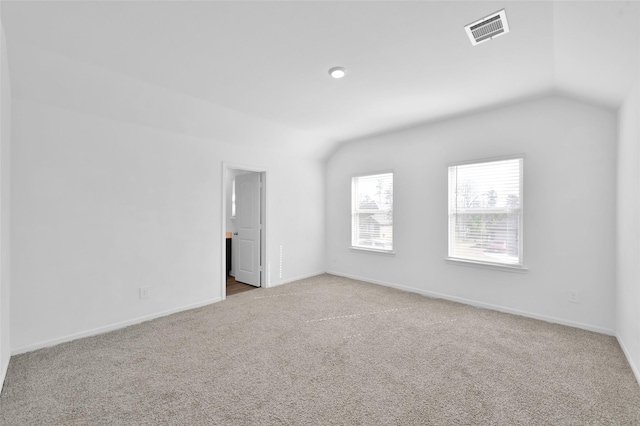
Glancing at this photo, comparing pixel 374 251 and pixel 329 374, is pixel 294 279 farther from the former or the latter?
pixel 329 374

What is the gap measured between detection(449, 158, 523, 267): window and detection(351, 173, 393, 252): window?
1090 millimetres

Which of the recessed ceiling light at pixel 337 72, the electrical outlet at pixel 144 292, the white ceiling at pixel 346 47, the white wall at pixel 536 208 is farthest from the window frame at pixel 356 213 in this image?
the electrical outlet at pixel 144 292

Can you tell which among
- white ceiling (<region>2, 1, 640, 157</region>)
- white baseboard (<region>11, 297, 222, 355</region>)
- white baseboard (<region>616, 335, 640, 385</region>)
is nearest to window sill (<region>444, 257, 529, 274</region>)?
white baseboard (<region>616, 335, 640, 385</region>)

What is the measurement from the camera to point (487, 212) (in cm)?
380

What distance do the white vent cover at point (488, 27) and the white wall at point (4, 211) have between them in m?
3.38

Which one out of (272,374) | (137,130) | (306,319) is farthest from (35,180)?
(306,319)

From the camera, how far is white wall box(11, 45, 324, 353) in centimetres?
266

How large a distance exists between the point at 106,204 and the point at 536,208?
5020 millimetres

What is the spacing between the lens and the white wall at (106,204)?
2664mm

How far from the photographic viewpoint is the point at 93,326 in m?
3.05

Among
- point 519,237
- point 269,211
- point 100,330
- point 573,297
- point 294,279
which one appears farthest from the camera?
point 294,279

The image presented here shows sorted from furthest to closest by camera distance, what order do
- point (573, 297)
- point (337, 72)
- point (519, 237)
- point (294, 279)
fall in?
point (294, 279) < point (519, 237) < point (573, 297) < point (337, 72)

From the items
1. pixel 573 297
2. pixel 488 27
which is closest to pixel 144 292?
pixel 488 27

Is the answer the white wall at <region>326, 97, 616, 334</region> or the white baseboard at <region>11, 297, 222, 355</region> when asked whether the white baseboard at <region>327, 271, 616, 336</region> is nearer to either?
the white wall at <region>326, 97, 616, 334</region>
